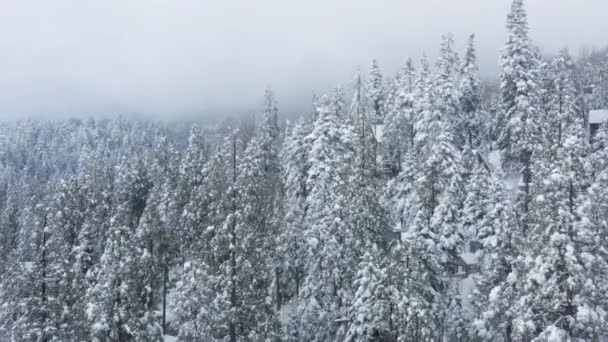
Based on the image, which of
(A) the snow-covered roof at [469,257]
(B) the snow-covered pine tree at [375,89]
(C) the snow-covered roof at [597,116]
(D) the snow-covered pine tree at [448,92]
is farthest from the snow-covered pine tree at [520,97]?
(B) the snow-covered pine tree at [375,89]

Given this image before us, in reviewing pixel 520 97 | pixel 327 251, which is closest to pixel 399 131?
pixel 520 97

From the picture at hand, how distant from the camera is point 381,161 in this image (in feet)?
186

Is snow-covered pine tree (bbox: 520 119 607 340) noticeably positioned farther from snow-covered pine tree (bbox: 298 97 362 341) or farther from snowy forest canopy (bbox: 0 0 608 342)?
snow-covered pine tree (bbox: 298 97 362 341)

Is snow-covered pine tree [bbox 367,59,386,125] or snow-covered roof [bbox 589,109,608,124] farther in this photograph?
snow-covered pine tree [bbox 367,59,386,125]

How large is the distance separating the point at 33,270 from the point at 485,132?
154 feet

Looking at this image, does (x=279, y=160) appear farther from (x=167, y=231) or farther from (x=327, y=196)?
(x=327, y=196)

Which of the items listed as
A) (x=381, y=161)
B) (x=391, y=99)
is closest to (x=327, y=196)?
(x=381, y=161)

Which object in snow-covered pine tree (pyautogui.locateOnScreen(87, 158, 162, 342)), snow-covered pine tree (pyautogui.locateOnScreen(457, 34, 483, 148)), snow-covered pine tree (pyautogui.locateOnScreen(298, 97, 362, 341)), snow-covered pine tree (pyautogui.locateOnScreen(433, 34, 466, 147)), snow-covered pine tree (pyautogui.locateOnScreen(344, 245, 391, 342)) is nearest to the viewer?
snow-covered pine tree (pyautogui.locateOnScreen(87, 158, 162, 342))

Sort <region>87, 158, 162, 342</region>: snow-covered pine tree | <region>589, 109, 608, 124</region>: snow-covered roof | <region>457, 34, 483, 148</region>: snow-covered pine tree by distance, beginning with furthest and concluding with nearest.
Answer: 1. <region>589, 109, 608, 124</region>: snow-covered roof
2. <region>457, 34, 483, 148</region>: snow-covered pine tree
3. <region>87, 158, 162, 342</region>: snow-covered pine tree

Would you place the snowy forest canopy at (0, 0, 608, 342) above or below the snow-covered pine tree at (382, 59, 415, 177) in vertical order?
below

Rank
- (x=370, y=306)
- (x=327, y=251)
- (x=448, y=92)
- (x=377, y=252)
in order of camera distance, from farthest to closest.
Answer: (x=448, y=92), (x=327, y=251), (x=377, y=252), (x=370, y=306)

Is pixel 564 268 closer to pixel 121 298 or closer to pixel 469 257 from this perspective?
pixel 121 298

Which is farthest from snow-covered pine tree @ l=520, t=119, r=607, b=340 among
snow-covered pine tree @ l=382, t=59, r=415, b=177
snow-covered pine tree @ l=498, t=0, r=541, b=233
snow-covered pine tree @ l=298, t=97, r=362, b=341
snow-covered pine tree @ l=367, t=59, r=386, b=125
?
snow-covered pine tree @ l=367, t=59, r=386, b=125

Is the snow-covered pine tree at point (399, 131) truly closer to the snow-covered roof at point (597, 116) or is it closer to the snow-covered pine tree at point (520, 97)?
the snow-covered pine tree at point (520, 97)
